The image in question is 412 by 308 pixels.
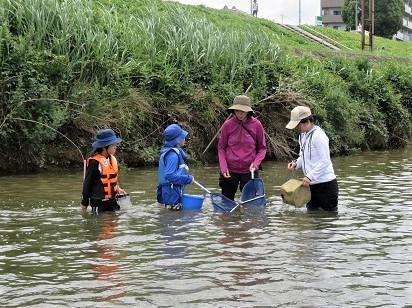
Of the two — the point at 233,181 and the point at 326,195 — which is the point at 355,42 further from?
the point at 326,195

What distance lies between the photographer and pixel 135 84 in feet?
60.8

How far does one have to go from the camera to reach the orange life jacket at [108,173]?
10289 mm

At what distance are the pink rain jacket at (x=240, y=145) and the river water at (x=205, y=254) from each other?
705 millimetres

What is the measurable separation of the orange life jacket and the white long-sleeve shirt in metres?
2.67

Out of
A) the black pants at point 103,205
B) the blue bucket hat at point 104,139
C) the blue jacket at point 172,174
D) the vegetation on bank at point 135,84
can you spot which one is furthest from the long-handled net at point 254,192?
the vegetation on bank at point 135,84

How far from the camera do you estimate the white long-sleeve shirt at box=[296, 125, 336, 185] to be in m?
10.5

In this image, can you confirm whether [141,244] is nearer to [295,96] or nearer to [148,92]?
[148,92]

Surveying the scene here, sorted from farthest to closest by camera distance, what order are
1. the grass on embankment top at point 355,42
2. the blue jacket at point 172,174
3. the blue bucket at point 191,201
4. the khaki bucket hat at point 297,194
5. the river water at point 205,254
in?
1. the grass on embankment top at point 355,42
2. the blue bucket at point 191,201
3. the khaki bucket hat at point 297,194
4. the blue jacket at point 172,174
5. the river water at point 205,254

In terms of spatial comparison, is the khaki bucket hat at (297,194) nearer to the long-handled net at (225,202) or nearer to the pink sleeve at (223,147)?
the long-handled net at (225,202)

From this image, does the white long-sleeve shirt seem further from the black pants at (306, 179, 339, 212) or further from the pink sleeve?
the pink sleeve

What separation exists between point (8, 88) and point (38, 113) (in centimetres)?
80

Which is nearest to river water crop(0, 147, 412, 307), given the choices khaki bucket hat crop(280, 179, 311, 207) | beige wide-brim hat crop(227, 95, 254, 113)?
khaki bucket hat crop(280, 179, 311, 207)

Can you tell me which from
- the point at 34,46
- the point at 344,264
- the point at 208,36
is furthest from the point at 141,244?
the point at 208,36

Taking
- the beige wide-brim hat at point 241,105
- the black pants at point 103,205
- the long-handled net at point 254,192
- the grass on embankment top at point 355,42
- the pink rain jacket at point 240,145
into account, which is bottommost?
the black pants at point 103,205
